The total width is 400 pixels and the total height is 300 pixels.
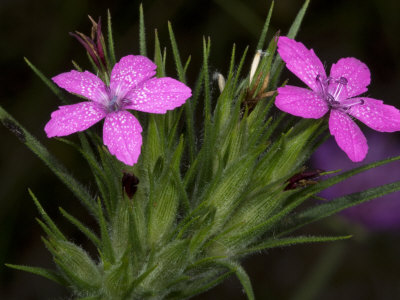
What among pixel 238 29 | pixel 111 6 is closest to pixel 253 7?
pixel 238 29

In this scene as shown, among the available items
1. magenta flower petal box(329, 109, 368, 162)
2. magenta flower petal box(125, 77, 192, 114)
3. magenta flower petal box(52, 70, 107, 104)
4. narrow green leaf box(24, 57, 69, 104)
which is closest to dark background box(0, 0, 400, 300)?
narrow green leaf box(24, 57, 69, 104)

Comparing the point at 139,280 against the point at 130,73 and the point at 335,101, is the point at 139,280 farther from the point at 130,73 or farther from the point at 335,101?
the point at 335,101

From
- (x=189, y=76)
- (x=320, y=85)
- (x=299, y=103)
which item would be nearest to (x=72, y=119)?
(x=299, y=103)

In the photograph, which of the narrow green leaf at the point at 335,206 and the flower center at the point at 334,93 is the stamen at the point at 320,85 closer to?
the flower center at the point at 334,93

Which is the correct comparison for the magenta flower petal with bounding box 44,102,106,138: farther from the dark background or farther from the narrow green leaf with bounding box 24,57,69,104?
the dark background

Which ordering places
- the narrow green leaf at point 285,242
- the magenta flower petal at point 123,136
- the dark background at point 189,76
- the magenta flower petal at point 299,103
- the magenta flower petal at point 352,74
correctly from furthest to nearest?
the dark background at point 189,76 < the magenta flower petal at point 352,74 < the narrow green leaf at point 285,242 < the magenta flower petal at point 299,103 < the magenta flower petal at point 123,136

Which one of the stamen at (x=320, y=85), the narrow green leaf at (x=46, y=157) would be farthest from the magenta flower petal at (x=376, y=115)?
the narrow green leaf at (x=46, y=157)
